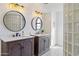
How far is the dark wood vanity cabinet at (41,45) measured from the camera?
1.50 meters

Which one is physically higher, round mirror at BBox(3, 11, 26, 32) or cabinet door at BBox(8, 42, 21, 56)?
round mirror at BBox(3, 11, 26, 32)

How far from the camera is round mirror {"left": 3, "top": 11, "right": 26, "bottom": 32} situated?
1452 mm

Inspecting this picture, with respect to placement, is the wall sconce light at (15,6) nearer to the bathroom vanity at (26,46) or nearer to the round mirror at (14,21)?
the round mirror at (14,21)

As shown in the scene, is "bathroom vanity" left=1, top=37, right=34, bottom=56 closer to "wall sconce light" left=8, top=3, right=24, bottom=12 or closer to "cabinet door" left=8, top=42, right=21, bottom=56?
"cabinet door" left=8, top=42, right=21, bottom=56

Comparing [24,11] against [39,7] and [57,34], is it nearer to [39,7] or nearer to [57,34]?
[39,7]

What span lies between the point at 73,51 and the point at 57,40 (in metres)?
0.25

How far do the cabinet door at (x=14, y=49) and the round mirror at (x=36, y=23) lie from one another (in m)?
0.31

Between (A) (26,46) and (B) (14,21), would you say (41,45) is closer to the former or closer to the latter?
(A) (26,46)

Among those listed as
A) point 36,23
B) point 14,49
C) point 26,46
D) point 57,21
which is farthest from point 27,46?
point 57,21

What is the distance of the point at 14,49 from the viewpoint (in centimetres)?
145

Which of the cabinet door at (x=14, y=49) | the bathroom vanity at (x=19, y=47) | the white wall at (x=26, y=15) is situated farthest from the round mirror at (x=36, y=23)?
the cabinet door at (x=14, y=49)

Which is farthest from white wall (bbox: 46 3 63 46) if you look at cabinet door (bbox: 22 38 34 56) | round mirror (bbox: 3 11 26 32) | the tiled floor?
round mirror (bbox: 3 11 26 32)

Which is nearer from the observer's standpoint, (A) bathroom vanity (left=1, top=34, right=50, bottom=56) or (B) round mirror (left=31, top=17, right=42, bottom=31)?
(A) bathroom vanity (left=1, top=34, right=50, bottom=56)

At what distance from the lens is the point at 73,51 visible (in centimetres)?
149
